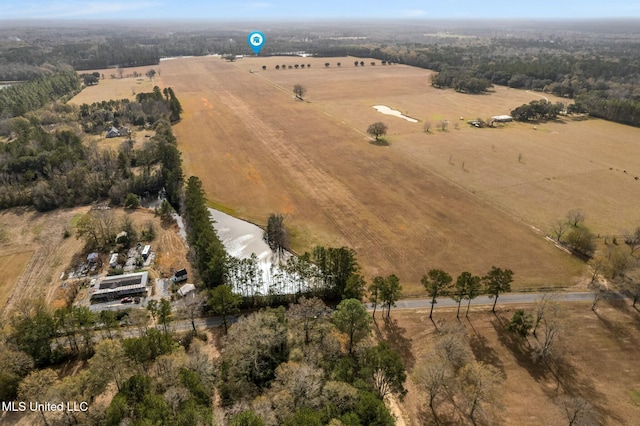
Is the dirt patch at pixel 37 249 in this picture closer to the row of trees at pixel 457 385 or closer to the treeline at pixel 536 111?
the row of trees at pixel 457 385

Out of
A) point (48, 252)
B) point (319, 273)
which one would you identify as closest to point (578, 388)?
point (319, 273)

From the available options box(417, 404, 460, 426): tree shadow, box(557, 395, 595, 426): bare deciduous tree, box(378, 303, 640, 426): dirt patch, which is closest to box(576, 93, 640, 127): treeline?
box(378, 303, 640, 426): dirt patch

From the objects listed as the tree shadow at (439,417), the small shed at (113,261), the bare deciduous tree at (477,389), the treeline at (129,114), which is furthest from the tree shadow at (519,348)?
the treeline at (129,114)

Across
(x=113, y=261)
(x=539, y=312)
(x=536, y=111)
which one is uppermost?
(x=536, y=111)

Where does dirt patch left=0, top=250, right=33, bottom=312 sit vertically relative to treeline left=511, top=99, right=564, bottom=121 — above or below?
below

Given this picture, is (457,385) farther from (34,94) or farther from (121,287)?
(34,94)

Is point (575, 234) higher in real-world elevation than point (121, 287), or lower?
higher

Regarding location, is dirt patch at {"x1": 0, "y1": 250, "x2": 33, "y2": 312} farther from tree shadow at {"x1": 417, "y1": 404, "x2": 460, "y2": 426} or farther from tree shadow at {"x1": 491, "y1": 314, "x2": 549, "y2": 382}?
tree shadow at {"x1": 491, "y1": 314, "x2": 549, "y2": 382}
